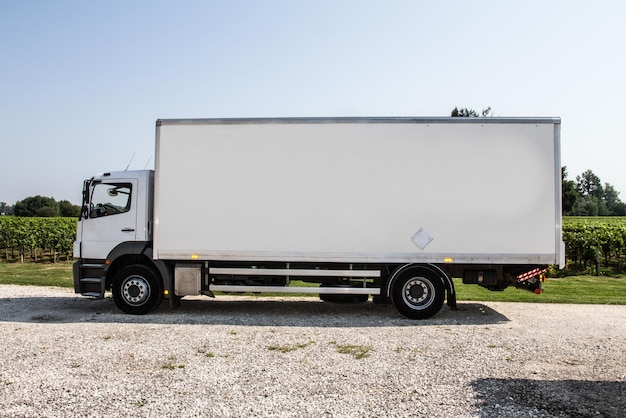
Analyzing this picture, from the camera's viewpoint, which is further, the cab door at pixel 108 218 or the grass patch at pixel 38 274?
the grass patch at pixel 38 274

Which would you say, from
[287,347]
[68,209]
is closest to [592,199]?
[68,209]

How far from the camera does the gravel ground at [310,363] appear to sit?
5.28 m

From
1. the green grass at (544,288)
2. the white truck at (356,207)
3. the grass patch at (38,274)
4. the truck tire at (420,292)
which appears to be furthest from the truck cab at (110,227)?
the grass patch at (38,274)

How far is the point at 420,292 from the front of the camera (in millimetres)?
9758

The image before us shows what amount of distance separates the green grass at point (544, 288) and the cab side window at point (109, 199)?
4598 millimetres

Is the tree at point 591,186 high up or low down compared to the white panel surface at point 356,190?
up

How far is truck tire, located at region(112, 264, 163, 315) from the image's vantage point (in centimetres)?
1006

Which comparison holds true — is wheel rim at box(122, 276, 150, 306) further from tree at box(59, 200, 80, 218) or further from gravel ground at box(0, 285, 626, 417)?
tree at box(59, 200, 80, 218)

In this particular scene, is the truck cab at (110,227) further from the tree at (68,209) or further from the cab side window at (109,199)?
the tree at (68,209)

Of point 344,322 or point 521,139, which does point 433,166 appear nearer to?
point 521,139

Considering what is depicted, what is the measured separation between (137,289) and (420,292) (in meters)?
5.46

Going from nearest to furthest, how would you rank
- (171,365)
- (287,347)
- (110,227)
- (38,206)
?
(171,365) < (287,347) < (110,227) < (38,206)

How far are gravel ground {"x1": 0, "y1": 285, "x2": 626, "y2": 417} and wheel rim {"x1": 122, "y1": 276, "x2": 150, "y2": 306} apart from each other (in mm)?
415

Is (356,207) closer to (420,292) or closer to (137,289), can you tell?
(420,292)
